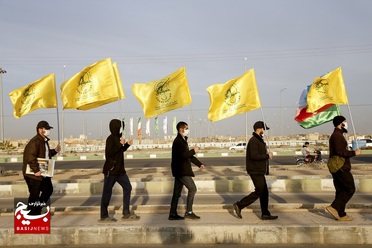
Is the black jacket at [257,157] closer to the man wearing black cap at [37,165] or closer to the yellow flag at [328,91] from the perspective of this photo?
the man wearing black cap at [37,165]

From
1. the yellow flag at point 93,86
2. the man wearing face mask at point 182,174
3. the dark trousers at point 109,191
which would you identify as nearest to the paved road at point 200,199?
the yellow flag at point 93,86

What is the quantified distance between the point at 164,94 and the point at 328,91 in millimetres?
5154

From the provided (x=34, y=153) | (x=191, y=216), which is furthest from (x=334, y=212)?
(x=34, y=153)

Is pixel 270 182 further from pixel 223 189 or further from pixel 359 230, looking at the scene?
pixel 359 230

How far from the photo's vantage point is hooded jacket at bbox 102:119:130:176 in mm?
7816

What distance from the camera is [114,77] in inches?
502

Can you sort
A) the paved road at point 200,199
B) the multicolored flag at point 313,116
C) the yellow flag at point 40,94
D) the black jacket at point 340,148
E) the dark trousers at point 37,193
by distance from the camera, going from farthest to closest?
the multicolored flag at point 313,116 → the yellow flag at point 40,94 → the paved road at point 200,199 → the black jacket at point 340,148 → the dark trousers at point 37,193

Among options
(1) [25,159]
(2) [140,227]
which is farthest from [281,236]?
(1) [25,159]

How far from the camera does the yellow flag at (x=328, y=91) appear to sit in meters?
13.3

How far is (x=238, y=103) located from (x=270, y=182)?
8.24 ft

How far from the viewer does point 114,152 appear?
25.7ft

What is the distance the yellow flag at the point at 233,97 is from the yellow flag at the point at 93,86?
9.25ft

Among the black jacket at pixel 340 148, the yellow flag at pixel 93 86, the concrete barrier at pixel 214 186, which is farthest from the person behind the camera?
the concrete barrier at pixel 214 186

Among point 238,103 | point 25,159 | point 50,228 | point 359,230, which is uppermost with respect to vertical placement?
point 238,103
